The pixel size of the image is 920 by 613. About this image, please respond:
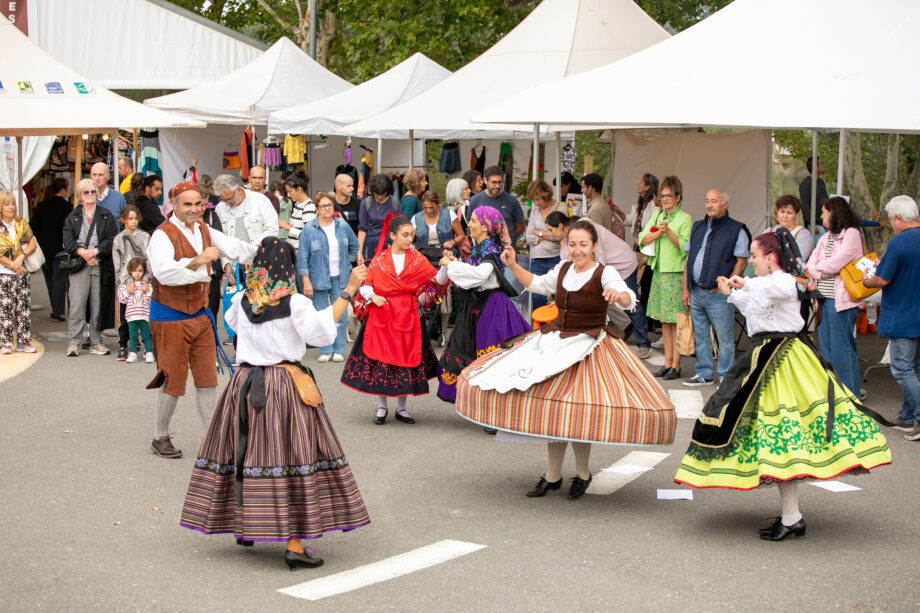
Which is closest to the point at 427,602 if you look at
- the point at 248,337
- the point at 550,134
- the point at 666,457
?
the point at 248,337

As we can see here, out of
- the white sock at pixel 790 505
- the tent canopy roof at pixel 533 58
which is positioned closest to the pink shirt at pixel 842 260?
the white sock at pixel 790 505

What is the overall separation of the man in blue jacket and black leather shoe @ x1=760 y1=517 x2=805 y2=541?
14.4 feet

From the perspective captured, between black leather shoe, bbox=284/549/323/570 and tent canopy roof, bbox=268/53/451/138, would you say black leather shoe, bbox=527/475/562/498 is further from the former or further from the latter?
tent canopy roof, bbox=268/53/451/138

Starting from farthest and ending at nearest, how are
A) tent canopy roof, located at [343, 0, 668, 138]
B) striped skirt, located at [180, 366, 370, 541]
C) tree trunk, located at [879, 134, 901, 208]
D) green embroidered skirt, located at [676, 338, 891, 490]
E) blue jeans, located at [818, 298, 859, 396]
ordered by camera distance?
tree trunk, located at [879, 134, 901, 208] < tent canopy roof, located at [343, 0, 668, 138] < blue jeans, located at [818, 298, 859, 396] < green embroidered skirt, located at [676, 338, 891, 490] < striped skirt, located at [180, 366, 370, 541]

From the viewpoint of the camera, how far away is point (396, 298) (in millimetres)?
8727

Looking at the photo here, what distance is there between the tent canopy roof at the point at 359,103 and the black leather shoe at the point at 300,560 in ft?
38.3

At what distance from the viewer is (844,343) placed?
9.50 m

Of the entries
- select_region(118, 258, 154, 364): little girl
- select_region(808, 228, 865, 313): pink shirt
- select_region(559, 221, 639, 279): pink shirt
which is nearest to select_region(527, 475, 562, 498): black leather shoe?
select_region(808, 228, 865, 313): pink shirt

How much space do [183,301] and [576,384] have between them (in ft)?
9.38

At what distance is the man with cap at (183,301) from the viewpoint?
23.6ft

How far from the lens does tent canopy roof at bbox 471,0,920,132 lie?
9.65 m

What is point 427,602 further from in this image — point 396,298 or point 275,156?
point 275,156

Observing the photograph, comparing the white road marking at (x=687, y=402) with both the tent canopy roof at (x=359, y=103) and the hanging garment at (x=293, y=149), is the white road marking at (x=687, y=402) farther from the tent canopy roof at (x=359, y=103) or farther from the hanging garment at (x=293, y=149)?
the hanging garment at (x=293, y=149)

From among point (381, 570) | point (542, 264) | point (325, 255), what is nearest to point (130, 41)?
point (325, 255)
